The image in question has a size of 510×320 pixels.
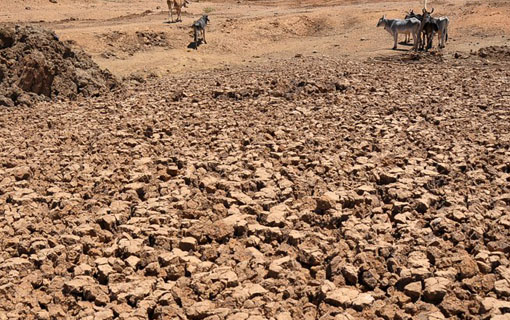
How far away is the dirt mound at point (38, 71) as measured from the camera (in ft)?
30.0

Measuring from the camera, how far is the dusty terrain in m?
3.56

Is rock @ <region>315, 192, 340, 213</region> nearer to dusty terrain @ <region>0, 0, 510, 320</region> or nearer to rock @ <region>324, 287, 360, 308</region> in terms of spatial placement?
dusty terrain @ <region>0, 0, 510, 320</region>

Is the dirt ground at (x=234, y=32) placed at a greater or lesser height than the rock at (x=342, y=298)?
greater

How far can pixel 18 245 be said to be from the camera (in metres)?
4.17

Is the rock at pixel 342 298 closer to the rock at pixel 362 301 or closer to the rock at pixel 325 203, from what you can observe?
the rock at pixel 362 301

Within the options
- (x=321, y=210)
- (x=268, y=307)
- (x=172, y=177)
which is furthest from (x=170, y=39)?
(x=268, y=307)

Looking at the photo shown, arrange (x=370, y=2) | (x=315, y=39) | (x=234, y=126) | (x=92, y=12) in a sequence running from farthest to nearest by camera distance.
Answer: (x=370, y=2) < (x=92, y=12) < (x=315, y=39) < (x=234, y=126)

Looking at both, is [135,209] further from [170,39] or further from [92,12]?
[92,12]

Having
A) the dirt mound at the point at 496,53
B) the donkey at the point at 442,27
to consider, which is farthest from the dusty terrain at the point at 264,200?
the donkey at the point at 442,27

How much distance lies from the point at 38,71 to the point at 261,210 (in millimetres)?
6300

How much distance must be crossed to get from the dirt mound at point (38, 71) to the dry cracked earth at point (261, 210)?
976 millimetres

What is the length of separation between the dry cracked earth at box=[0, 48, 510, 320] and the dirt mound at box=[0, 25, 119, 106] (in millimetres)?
976

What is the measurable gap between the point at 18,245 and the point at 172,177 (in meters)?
1.74

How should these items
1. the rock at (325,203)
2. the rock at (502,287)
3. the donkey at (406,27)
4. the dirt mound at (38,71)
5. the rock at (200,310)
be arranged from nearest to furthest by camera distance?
the rock at (200,310)
the rock at (502,287)
the rock at (325,203)
the dirt mound at (38,71)
the donkey at (406,27)
